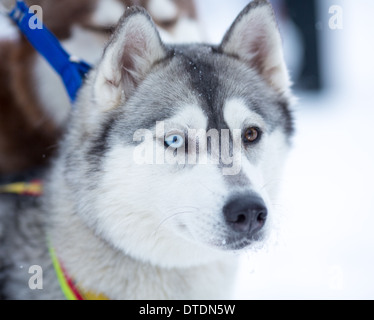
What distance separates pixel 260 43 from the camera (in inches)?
62.7

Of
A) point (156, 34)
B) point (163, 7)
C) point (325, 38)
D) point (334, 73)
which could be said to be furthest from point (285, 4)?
point (156, 34)

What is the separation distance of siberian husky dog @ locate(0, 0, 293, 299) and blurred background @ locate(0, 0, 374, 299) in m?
0.16

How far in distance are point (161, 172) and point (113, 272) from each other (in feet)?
1.25

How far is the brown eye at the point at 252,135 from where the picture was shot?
145 cm

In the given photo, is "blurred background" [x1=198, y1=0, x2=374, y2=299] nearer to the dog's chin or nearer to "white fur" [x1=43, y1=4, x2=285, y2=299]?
the dog's chin

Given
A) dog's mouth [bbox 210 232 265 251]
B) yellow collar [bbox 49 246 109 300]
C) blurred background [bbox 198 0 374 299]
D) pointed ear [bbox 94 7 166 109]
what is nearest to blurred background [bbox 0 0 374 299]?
blurred background [bbox 198 0 374 299]

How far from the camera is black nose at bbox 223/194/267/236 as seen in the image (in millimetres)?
1224

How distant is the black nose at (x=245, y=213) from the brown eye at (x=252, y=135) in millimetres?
Answer: 269

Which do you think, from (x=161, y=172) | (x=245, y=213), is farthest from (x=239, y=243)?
(x=161, y=172)

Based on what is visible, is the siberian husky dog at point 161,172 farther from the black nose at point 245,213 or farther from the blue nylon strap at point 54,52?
the blue nylon strap at point 54,52

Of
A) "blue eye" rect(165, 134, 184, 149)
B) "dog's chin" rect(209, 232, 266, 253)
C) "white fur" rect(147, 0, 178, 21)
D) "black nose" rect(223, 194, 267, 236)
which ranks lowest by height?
"dog's chin" rect(209, 232, 266, 253)

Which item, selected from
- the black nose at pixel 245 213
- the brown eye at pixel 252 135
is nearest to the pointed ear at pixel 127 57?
the brown eye at pixel 252 135

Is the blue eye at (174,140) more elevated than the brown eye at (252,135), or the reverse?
the blue eye at (174,140)

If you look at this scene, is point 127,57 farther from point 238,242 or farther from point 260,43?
point 238,242
